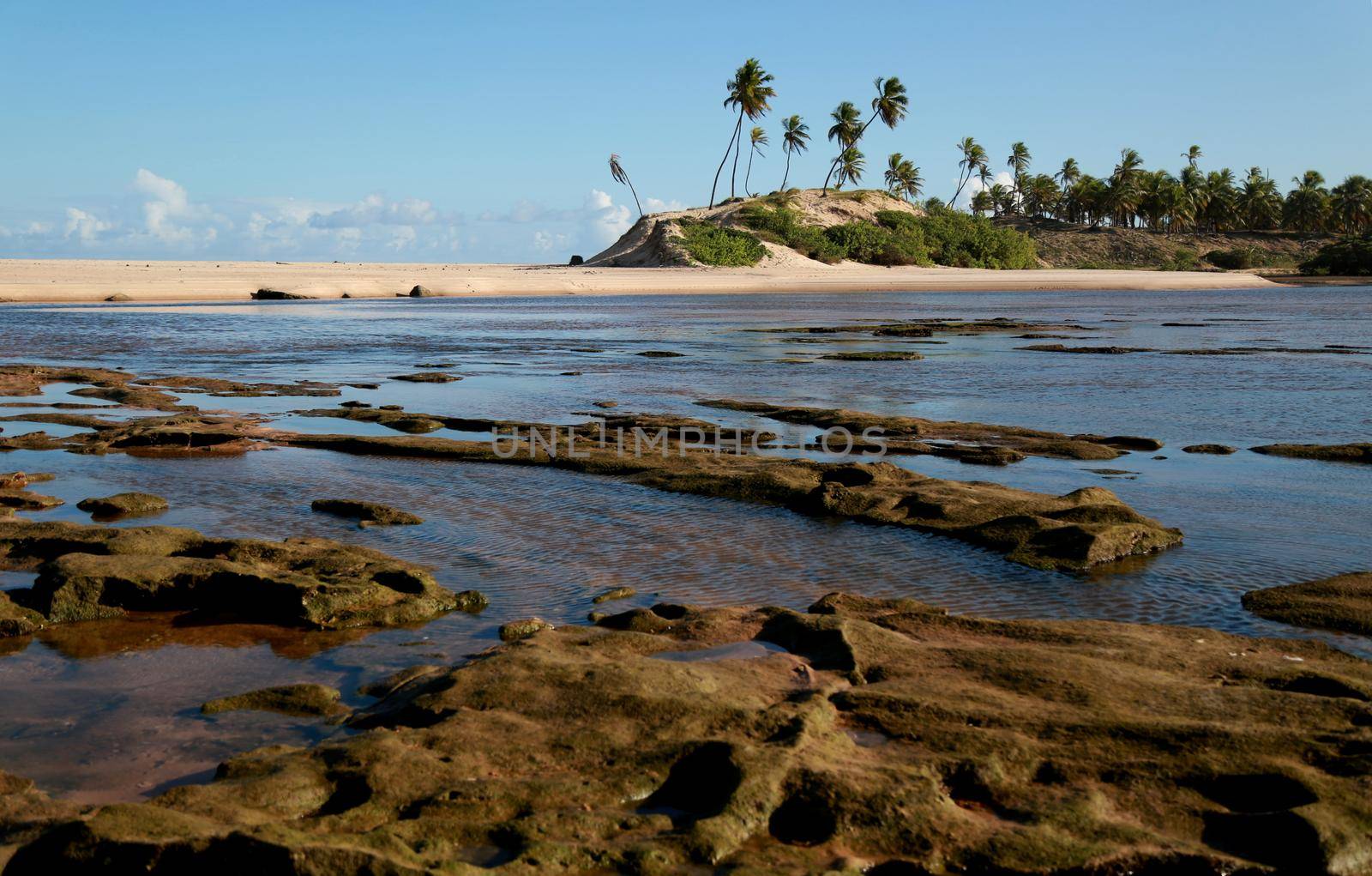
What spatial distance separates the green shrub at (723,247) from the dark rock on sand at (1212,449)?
6243 centimetres

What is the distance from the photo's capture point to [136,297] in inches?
1938

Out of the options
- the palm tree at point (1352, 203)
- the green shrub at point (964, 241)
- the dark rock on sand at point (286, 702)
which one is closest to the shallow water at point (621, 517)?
the dark rock on sand at point (286, 702)

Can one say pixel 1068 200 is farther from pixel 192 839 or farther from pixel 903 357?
pixel 192 839

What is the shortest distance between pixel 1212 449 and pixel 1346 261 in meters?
85.7

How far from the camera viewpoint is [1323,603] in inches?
249

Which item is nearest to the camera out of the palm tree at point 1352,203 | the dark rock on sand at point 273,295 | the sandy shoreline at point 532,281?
the sandy shoreline at point 532,281

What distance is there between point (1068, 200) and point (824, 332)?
103574mm

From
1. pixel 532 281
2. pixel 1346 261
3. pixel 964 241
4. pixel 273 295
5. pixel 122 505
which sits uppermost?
pixel 964 241

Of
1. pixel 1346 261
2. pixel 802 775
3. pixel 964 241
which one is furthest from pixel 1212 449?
pixel 1346 261

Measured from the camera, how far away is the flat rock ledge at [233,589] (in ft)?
20.4

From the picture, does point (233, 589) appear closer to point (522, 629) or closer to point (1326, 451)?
point (522, 629)

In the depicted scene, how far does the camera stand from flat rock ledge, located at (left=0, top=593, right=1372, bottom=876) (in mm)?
3391

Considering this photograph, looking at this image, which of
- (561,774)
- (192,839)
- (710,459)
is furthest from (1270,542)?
(192,839)

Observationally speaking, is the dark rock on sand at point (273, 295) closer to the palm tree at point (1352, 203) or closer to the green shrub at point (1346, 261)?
the green shrub at point (1346, 261)
